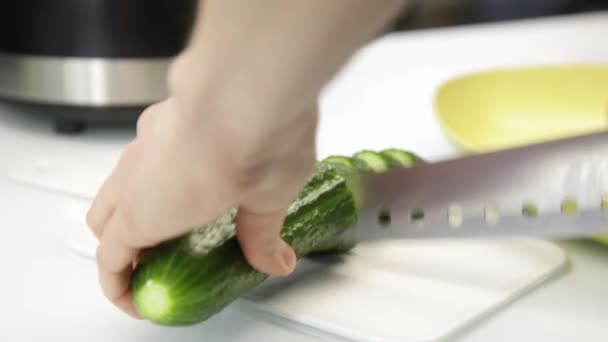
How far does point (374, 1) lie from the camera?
12.3 inches

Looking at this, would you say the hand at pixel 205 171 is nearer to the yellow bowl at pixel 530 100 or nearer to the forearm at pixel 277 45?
the forearm at pixel 277 45

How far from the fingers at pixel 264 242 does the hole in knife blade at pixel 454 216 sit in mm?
172

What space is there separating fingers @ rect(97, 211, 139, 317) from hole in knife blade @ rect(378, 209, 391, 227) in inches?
8.5

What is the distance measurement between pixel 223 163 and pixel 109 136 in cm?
68

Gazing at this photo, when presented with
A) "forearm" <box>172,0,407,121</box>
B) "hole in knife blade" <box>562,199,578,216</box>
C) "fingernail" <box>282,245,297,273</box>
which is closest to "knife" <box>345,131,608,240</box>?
"hole in knife blade" <box>562,199,578,216</box>

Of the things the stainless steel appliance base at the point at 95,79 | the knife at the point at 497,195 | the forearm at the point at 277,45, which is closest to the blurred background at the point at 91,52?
the stainless steel appliance base at the point at 95,79

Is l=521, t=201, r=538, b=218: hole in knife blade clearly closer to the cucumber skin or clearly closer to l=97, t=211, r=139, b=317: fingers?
the cucumber skin

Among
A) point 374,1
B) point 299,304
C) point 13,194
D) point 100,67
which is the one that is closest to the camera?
point 374,1

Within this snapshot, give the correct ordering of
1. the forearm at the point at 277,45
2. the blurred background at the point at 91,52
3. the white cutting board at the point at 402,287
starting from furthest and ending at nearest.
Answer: the blurred background at the point at 91,52
the white cutting board at the point at 402,287
the forearm at the point at 277,45

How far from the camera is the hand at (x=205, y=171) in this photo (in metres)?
0.34

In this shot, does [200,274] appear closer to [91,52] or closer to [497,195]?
[497,195]

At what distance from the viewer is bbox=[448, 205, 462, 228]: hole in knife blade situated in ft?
2.05

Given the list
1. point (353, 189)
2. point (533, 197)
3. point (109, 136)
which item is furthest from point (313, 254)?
point (109, 136)

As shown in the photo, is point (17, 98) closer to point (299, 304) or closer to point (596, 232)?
point (299, 304)
